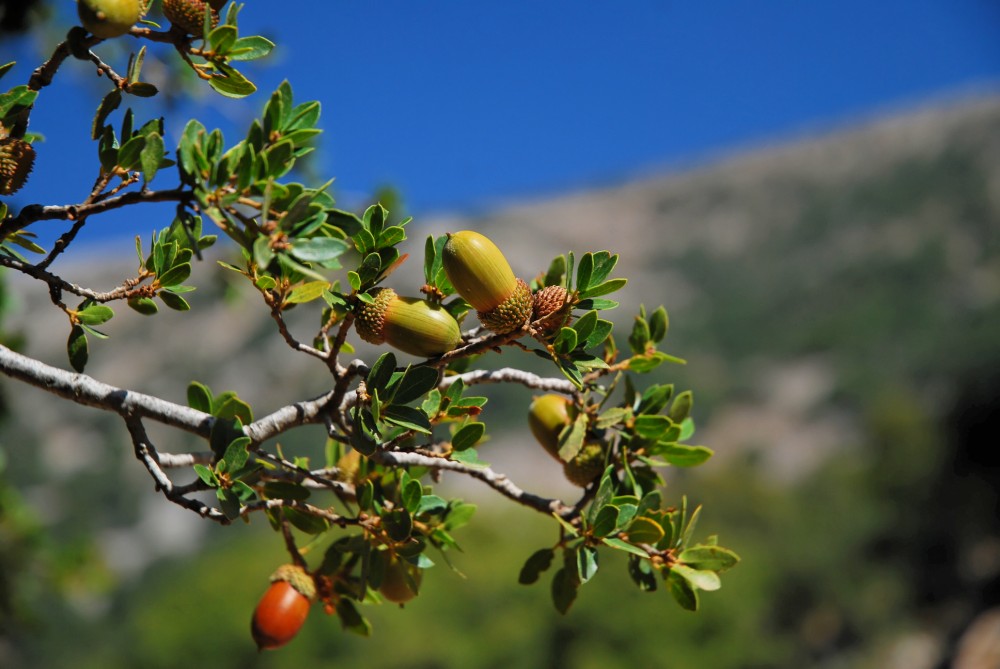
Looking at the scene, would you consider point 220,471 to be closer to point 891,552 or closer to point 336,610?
point 336,610

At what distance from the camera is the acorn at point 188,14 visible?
1427mm

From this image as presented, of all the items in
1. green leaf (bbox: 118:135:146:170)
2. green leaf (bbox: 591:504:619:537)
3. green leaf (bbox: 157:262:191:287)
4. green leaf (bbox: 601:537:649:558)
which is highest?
green leaf (bbox: 118:135:146:170)

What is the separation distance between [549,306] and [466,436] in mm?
308

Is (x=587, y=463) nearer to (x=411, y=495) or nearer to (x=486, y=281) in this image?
(x=411, y=495)

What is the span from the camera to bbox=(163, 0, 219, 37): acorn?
4.68 feet

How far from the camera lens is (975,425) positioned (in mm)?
28328

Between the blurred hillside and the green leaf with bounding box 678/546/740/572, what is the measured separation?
2022 mm

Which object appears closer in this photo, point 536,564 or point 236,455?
point 236,455

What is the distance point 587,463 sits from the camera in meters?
1.81

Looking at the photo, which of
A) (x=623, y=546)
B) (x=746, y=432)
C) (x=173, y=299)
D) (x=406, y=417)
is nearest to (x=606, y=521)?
(x=623, y=546)

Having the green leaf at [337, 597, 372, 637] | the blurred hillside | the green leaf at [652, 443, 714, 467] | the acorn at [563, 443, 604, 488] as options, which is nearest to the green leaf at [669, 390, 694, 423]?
the green leaf at [652, 443, 714, 467]

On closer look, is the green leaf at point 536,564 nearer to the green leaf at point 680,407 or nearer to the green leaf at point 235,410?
the green leaf at point 680,407

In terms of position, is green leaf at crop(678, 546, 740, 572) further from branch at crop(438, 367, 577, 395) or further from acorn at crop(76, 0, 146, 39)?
acorn at crop(76, 0, 146, 39)

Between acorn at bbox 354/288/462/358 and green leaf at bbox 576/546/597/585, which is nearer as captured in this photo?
acorn at bbox 354/288/462/358
